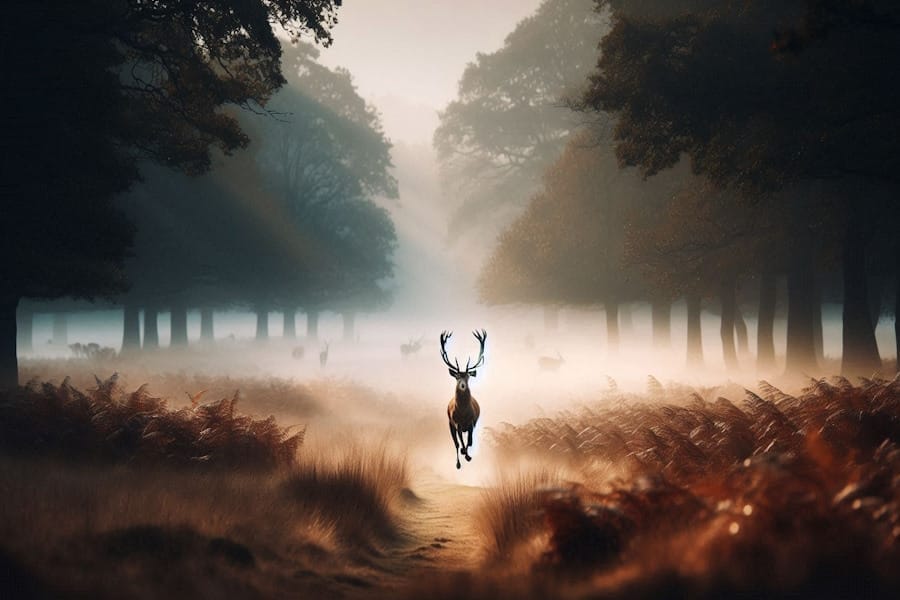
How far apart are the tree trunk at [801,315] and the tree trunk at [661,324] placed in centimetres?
855

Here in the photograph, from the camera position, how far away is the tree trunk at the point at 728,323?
2719cm

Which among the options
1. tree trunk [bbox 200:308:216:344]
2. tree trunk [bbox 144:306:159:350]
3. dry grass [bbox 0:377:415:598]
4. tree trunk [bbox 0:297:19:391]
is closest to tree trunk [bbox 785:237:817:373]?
dry grass [bbox 0:377:415:598]

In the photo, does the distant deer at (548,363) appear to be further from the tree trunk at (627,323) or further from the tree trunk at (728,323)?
the tree trunk at (627,323)

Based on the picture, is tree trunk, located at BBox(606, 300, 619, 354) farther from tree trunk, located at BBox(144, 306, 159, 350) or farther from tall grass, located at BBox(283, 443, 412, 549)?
tall grass, located at BBox(283, 443, 412, 549)

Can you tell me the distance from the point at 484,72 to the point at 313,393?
24310 mm

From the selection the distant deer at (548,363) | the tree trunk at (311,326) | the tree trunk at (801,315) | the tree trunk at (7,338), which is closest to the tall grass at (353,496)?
the tree trunk at (7,338)

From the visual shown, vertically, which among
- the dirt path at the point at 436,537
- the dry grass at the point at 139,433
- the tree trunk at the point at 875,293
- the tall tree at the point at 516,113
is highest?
the tall tree at the point at 516,113

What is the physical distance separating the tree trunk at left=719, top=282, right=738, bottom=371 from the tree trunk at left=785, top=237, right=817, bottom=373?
3405mm

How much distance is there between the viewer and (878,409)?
8.98 metres

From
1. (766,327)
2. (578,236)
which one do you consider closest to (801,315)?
(766,327)

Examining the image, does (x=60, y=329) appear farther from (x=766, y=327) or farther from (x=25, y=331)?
(x=766, y=327)

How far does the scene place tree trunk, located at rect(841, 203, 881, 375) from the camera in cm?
1892

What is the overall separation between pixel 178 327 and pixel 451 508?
3127 cm

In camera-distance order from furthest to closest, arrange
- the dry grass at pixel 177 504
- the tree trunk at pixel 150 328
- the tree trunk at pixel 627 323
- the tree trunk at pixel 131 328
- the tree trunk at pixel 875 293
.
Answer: the tree trunk at pixel 627 323 → the tree trunk at pixel 150 328 → the tree trunk at pixel 131 328 → the tree trunk at pixel 875 293 → the dry grass at pixel 177 504
